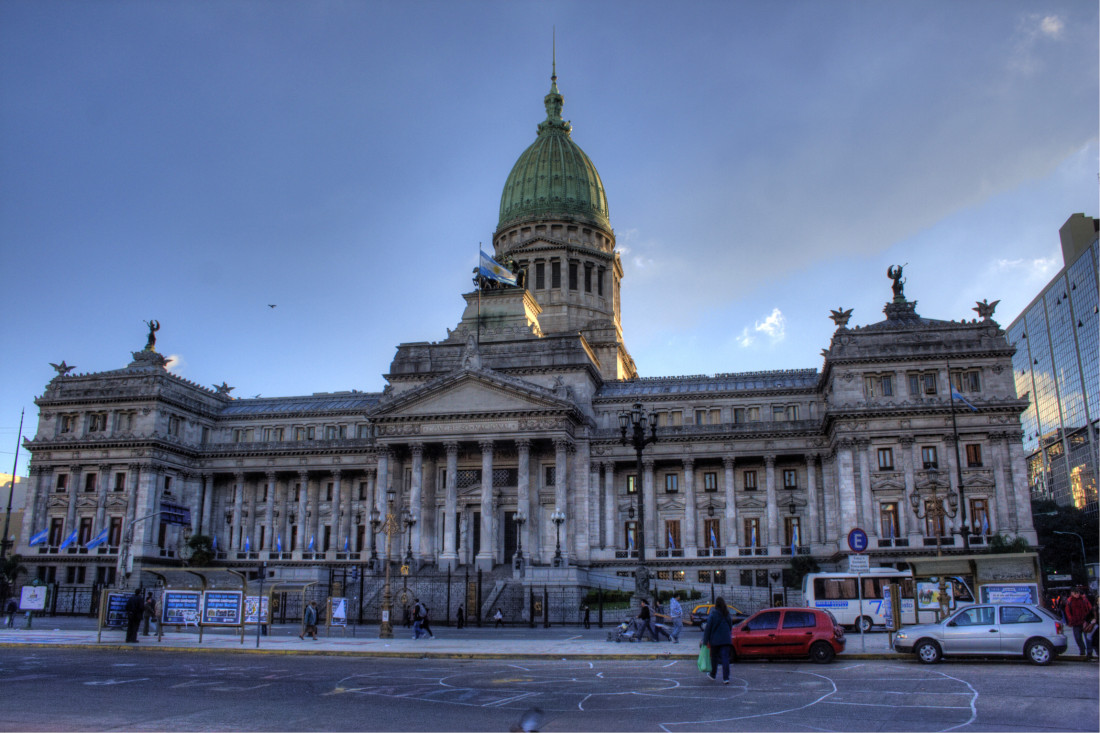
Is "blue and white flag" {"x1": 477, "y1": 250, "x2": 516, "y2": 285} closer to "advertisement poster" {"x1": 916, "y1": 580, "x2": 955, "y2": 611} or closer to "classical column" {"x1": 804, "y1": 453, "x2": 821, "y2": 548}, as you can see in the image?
"classical column" {"x1": 804, "y1": 453, "x2": 821, "y2": 548}

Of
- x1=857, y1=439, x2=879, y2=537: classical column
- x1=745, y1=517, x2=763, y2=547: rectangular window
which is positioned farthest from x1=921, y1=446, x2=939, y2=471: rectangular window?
x1=745, y1=517, x2=763, y2=547: rectangular window

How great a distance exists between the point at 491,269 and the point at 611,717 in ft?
209

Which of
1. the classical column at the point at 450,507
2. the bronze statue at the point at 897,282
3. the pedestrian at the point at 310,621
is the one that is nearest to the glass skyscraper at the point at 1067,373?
the bronze statue at the point at 897,282

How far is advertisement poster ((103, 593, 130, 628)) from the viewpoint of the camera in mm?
39456

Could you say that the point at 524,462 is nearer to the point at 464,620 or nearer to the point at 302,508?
the point at 464,620

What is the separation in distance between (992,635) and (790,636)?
5.61 meters

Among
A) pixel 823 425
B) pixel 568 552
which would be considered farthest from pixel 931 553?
pixel 568 552

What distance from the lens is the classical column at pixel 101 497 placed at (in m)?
73.2

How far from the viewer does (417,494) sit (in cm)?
6525

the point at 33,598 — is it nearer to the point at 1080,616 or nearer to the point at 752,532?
the point at 1080,616

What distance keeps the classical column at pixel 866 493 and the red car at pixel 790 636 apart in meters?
34.7

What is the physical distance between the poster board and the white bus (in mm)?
31522

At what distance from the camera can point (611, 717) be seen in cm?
1645

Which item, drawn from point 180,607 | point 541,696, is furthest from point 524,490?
point 541,696
